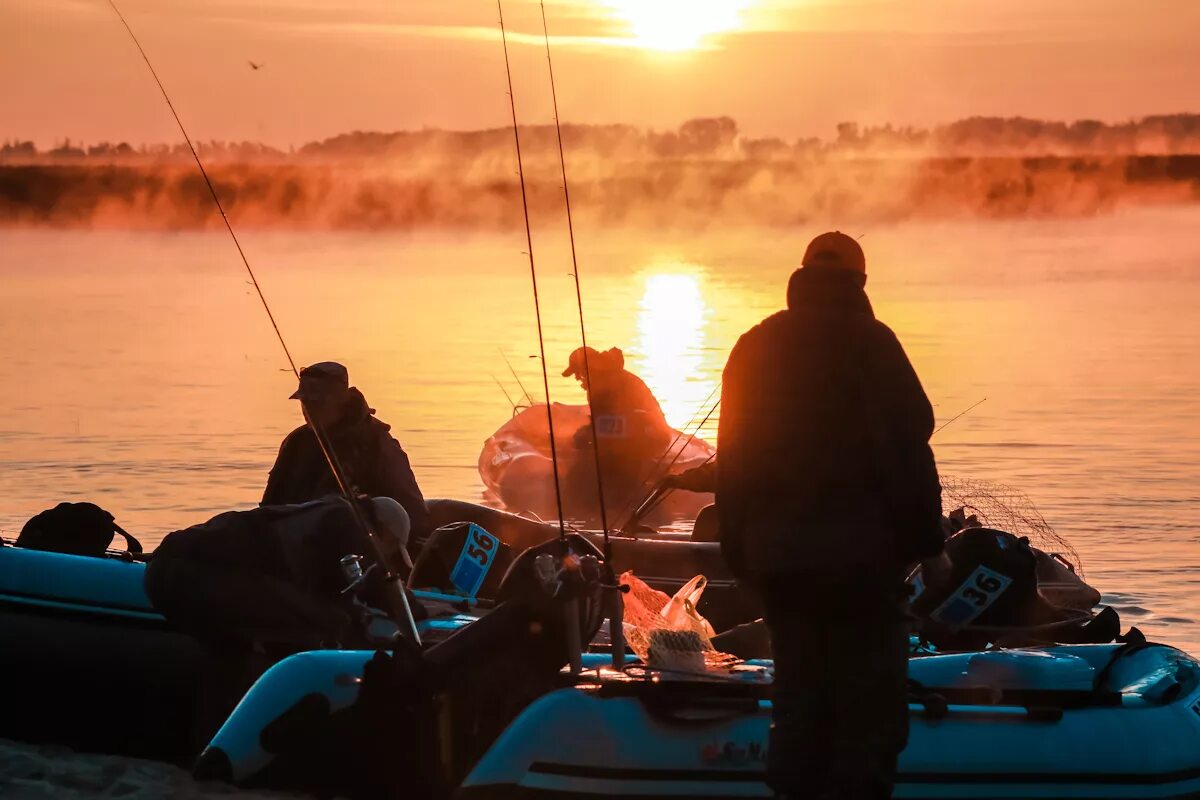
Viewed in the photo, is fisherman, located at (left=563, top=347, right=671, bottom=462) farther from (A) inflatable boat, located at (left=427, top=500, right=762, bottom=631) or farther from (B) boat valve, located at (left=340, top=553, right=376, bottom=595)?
(B) boat valve, located at (left=340, top=553, right=376, bottom=595)

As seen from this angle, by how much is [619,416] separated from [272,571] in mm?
5927

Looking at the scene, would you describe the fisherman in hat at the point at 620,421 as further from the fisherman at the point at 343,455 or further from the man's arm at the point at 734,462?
the man's arm at the point at 734,462

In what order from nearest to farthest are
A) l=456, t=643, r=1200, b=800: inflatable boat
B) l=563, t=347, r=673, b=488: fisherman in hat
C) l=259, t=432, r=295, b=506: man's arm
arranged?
l=456, t=643, r=1200, b=800: inflatable boat
l=259, t=432, r=295, b=506: man's arm
l=563, t=347, r=673, b=488: fisherman in hat

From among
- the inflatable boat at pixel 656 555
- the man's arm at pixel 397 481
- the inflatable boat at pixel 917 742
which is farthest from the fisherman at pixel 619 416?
the inflatable boat at pixel 917 742

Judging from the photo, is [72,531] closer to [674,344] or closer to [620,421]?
[620,421]

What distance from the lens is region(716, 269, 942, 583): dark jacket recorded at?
5.01 meters

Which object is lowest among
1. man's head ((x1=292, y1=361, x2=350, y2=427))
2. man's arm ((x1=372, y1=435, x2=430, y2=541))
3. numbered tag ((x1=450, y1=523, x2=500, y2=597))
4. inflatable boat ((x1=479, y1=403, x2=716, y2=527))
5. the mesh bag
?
inflatable boat ((x1=479, y1=403, x2=716, y2=527))

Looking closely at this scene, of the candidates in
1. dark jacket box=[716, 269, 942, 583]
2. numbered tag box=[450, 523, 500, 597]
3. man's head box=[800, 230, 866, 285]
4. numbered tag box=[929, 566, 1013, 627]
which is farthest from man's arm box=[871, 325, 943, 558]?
numbered tag box=[450, 523, 500, 597]

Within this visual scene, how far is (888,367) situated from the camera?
5008 millimetres

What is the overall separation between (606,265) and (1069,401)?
3150cm

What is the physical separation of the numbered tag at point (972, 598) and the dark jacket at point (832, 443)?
281 centimetres

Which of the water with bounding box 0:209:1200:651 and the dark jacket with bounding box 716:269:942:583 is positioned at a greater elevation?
the dark jacket with bounding box 716:269:942:583

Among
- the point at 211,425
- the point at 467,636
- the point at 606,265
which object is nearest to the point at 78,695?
the point at 467,636

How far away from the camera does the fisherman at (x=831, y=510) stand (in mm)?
5016
